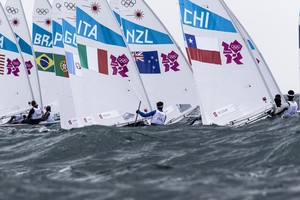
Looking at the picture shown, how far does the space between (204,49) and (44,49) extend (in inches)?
680

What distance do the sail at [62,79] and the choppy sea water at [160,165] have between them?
5.63 m

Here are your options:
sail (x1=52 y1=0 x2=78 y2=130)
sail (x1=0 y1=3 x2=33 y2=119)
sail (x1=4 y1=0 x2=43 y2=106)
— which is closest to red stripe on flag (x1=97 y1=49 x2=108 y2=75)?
sail (x1=52 y1=0 x2=78 y2=130)

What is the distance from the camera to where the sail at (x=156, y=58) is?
94.3ft

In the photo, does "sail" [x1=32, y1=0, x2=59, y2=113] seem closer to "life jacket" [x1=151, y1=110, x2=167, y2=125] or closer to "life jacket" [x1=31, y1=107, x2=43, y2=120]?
"life jacket" [x1=31, y1=107, x2=43, y2=120]

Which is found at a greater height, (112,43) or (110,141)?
(112,43)

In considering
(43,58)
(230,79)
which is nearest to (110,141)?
(230,79)

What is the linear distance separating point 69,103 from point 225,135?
418 inches

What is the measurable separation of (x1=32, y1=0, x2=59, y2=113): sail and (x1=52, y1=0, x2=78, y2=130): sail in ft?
21.2

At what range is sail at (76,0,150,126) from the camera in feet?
84.2

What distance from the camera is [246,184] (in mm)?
11047

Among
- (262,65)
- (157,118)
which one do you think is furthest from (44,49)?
(262,65)

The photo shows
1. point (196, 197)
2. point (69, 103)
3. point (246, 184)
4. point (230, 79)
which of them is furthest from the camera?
point (69, 103)

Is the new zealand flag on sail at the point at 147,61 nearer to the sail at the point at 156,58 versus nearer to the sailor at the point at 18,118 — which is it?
the sail at the point at 156,58

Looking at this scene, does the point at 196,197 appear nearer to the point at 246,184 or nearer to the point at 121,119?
the point at 246,184
